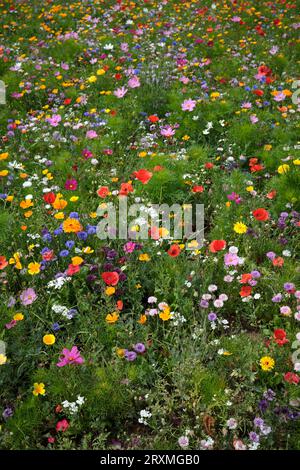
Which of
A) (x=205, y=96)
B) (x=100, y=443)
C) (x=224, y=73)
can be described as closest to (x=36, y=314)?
(x=100, y=443)

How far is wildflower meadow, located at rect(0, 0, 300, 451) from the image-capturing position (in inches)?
115

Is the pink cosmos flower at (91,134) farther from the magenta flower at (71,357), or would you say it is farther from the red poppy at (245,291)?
the magenta flower at (71,357)

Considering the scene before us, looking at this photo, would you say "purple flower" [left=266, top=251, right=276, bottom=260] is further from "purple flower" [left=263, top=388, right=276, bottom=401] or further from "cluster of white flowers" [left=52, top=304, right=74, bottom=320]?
"cluster of white flowers" [left=52, top=304, right=74, bottom=320]

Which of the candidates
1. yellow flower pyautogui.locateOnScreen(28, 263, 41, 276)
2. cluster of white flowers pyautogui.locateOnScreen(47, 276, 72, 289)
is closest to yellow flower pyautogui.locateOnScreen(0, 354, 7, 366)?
cluster of white flowers pyautogui.locateOnScreen(47, 276, 72, 289)

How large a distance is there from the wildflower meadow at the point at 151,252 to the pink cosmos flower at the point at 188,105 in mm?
23

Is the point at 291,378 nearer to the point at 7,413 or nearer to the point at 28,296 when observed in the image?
the point at 7,413

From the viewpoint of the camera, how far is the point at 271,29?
Result: 8.31 meters

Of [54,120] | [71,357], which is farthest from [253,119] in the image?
[71,357]

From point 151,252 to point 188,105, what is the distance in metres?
2.57

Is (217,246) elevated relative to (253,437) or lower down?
elevated

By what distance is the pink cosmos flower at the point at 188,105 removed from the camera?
18.6 feet

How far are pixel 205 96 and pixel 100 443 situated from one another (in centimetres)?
472

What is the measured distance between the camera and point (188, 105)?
573 centimetres

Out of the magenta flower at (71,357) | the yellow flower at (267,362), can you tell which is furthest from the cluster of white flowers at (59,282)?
the yellow flower at (267,362)
